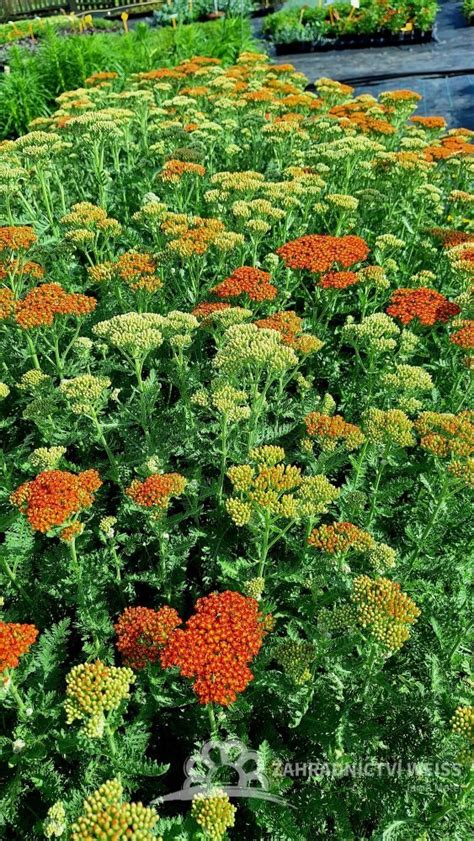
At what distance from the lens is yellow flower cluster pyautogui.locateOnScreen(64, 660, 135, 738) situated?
2.34 m

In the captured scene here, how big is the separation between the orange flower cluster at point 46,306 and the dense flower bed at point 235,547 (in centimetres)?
2

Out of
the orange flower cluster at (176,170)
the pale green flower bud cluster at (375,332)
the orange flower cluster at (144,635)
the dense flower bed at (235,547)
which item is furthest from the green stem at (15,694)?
the orange flower cluster at (176,170)

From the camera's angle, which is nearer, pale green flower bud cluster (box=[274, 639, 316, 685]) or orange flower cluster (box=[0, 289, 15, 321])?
pale green flower bud cluster (box=[274, 639, 316, 685])

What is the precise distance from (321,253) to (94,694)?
146 inches

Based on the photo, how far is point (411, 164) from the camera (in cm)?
620

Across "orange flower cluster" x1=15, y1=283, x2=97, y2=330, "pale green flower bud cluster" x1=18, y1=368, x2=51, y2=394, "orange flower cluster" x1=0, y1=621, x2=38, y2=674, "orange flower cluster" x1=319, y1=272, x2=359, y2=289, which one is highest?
"orange flower cluster" x1=15, y1=283, x2=97, y2=330

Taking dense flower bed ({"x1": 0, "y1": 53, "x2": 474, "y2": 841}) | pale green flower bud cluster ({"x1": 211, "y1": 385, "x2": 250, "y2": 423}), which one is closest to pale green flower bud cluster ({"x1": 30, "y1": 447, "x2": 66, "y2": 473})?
dense flower bed ({"x1": 0, "y1": 53, "x2": 474, "y2": 841})

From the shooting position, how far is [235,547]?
150 inches

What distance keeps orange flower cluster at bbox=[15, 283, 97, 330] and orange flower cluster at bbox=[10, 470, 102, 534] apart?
4.77 ft

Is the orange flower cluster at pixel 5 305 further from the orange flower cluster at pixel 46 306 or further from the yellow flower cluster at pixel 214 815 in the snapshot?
the yellow flower cluster at pixel 214 815

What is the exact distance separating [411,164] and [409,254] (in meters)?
0.96

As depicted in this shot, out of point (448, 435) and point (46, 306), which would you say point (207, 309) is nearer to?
point (46, 306)

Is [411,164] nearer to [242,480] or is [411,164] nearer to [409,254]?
[409,254]

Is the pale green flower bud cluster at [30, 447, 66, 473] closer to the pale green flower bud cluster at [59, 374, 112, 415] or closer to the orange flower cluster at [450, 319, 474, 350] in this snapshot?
the pale green flower bud cluster at [59, 374, 112, 415]
